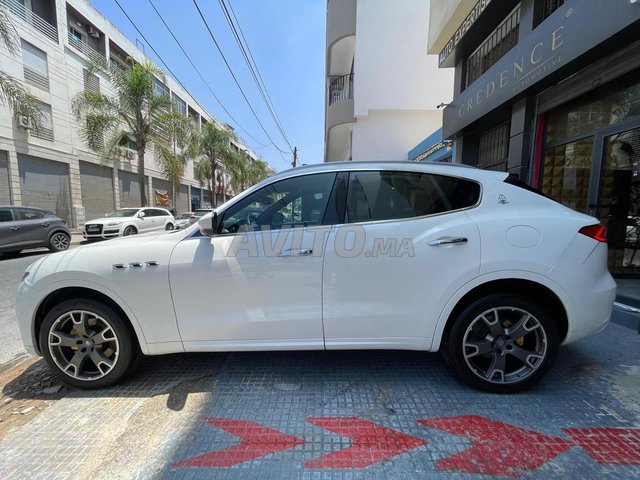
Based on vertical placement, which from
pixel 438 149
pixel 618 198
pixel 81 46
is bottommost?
pixel 618 198

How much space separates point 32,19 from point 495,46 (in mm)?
21123

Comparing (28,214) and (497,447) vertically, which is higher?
(28,214)

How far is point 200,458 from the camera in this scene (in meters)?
1.95

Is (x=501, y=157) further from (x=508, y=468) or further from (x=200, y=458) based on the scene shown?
(x=200, y=458)

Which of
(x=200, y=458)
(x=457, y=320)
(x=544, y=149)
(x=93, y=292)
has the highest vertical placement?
(x=544, y=149)

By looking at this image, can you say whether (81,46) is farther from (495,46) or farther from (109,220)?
(495,46)

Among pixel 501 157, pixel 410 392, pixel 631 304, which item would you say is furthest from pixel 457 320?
pixel 501 157

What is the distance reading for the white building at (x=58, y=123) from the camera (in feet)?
49.9

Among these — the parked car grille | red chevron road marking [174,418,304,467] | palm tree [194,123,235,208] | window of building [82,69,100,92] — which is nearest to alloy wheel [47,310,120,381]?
red chevron road marking [174,418,304,467]

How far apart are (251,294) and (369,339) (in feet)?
3.27

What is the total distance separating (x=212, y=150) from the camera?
27.7 meters

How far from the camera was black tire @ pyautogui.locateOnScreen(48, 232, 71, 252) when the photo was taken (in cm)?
1017

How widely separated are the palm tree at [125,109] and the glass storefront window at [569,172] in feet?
52.8

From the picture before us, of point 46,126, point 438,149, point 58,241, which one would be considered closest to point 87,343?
point 58,241
